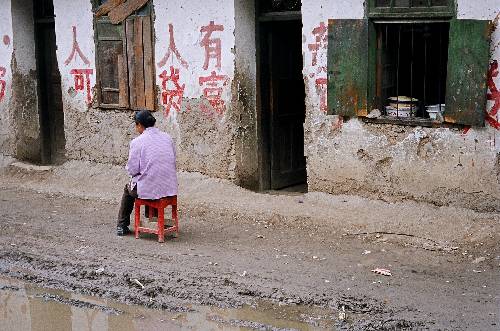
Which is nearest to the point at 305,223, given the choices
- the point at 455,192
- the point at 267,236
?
the point at 267,236

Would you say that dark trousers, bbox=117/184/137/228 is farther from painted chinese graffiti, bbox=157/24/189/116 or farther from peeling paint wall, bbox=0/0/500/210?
painted chinese graffiti, bbox=157/24/189/116

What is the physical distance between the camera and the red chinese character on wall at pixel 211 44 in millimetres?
10109

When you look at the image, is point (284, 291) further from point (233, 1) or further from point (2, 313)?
point (233, 1)

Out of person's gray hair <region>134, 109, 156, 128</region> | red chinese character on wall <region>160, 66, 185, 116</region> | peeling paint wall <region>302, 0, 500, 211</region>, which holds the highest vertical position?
red chinese character on wall <region>160, 66, 185, 116</region>

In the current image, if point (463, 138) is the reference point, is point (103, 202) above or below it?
below

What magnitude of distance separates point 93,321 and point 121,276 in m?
0.94

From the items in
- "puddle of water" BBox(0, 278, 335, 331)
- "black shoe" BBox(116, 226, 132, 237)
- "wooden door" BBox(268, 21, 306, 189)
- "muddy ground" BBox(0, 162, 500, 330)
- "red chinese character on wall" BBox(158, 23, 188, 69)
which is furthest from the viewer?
"red chinese character on wall" BBox(158, 23, 188, 69)

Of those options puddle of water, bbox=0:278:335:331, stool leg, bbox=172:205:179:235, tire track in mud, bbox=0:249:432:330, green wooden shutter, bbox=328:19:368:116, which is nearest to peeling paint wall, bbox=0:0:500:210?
green wooden shutter, bbox=328:19:368:116

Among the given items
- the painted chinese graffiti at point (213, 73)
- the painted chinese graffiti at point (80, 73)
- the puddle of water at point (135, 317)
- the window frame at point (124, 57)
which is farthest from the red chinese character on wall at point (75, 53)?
the puddle of water at point (135, 317)

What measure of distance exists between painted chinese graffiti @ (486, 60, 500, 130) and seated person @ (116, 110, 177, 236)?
342cm

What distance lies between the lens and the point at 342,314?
5965mm

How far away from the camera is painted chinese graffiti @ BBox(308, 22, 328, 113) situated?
29.9 feet

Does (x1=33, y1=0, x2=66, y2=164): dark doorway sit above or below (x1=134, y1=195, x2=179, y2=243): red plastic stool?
above

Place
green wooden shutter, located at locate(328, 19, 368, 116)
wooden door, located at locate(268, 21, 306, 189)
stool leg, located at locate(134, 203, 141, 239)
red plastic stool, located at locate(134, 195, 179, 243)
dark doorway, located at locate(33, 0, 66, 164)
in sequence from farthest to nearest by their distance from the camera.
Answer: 1. dark doorway, located at locate(33, 0, 66, 164)
2. wooden door, located at locate(268, 21, 306, 189)
3. green wooden shutter, located at locate(328, 19, 368, 116)
4. stool leg, located at locate(134, 203, 141, 239)
5. red plastic stool, located at locate(134, 195, 179, 243)
